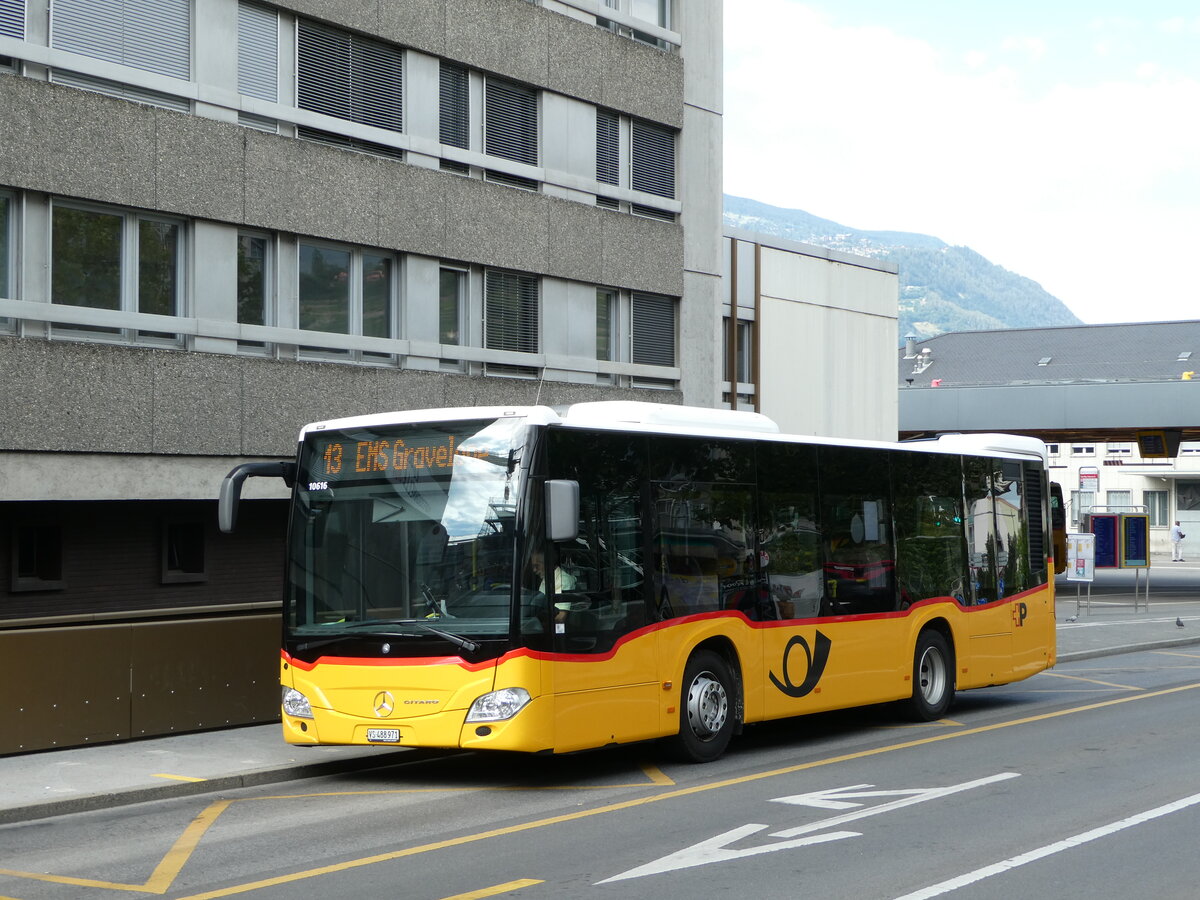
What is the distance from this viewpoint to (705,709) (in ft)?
40.6

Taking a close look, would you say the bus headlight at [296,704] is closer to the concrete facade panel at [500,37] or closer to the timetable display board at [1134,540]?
the concrete facade panel at [500,37]

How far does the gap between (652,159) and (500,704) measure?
14.9 meters

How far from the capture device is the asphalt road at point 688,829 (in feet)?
25.5

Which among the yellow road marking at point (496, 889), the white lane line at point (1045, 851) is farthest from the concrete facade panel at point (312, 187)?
the white lane line at point (1045, 851)

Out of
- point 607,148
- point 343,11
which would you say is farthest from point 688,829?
point 607,148

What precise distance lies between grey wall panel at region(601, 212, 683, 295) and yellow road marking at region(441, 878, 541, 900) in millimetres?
15591

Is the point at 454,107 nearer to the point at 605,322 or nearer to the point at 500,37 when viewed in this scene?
the point at 500,37

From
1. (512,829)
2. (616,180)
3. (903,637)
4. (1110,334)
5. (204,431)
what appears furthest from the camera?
(1110,334)

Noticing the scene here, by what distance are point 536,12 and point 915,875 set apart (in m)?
16.2

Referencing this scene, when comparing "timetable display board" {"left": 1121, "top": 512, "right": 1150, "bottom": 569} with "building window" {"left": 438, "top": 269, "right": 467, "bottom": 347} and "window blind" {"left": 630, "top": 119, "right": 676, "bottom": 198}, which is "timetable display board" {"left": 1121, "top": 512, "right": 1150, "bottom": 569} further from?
"building window" {"left": 438, "top": 269, "right": 467, "bottom": 347}

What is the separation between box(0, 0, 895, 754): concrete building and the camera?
14945 mm

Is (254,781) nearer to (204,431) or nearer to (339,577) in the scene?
(339,577)

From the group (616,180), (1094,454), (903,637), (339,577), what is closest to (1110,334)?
(1094,454)

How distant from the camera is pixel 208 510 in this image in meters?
17.8
